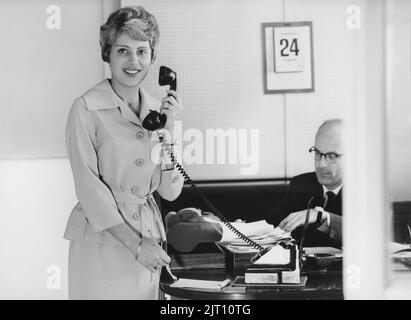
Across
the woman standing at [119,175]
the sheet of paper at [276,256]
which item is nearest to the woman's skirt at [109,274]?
the woman standing at [119,175]

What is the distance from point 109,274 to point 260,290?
471mm

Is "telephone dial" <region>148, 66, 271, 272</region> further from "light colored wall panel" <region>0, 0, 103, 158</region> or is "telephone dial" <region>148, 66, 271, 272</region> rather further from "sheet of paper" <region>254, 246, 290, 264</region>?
"light colored wall panel" <region>0, 0, 103, 158</region>

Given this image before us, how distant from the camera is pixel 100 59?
1934 mm

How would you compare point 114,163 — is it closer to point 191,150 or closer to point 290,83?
point 191,150

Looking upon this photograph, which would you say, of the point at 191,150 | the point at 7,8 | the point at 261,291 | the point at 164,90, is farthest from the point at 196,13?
the point at 261,291

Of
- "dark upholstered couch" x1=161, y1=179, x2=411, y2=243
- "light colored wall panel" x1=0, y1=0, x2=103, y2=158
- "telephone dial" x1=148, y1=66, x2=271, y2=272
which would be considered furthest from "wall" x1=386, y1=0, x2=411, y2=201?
"light colored wall panel" x1=0, y1=0, x2=103, y2=158

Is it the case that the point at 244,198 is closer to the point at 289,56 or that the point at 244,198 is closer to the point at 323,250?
the point at 323,250

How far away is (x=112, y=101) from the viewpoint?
188 cm

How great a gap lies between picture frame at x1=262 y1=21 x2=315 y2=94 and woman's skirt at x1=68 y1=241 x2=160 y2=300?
2.28 feet

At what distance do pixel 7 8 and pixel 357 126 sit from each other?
3.86 ft

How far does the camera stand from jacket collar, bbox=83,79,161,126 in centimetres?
187

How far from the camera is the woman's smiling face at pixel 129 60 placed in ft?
6.20

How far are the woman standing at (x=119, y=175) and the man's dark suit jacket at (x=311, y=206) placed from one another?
35 cm
